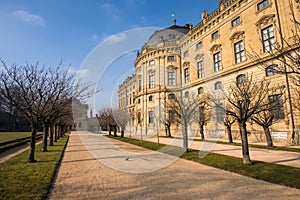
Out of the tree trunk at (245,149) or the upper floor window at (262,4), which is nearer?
the tree trunk at (245,149)

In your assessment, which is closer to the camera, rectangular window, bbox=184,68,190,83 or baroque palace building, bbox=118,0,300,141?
baroque palace building, bbox=118,0,300,141

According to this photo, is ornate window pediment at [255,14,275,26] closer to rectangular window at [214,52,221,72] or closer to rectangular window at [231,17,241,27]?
rectangular window at [231,17,241,27]

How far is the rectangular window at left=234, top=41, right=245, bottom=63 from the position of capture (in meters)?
22.8

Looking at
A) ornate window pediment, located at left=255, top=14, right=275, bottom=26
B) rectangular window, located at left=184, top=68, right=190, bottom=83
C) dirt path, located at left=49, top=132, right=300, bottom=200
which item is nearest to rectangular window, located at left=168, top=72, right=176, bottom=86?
rectangular window, located at left=184, top=68, right=190, bottom=83

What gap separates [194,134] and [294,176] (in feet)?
72.2

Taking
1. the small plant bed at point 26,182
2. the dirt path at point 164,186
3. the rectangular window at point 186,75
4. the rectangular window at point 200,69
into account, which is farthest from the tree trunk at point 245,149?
the rectangular window at point 186,75

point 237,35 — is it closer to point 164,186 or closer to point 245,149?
point 245,149

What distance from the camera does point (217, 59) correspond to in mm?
27047

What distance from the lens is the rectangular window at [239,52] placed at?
22844 millimetres

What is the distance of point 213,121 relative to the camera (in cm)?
2488

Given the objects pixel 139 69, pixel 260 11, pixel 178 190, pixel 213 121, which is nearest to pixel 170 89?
pixel 139 69

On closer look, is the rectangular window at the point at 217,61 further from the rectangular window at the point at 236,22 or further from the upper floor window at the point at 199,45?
the rectangular window at the point at 236,22

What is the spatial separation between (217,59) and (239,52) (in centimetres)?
399

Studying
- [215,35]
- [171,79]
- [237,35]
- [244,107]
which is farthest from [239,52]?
Answer: [244,107]
